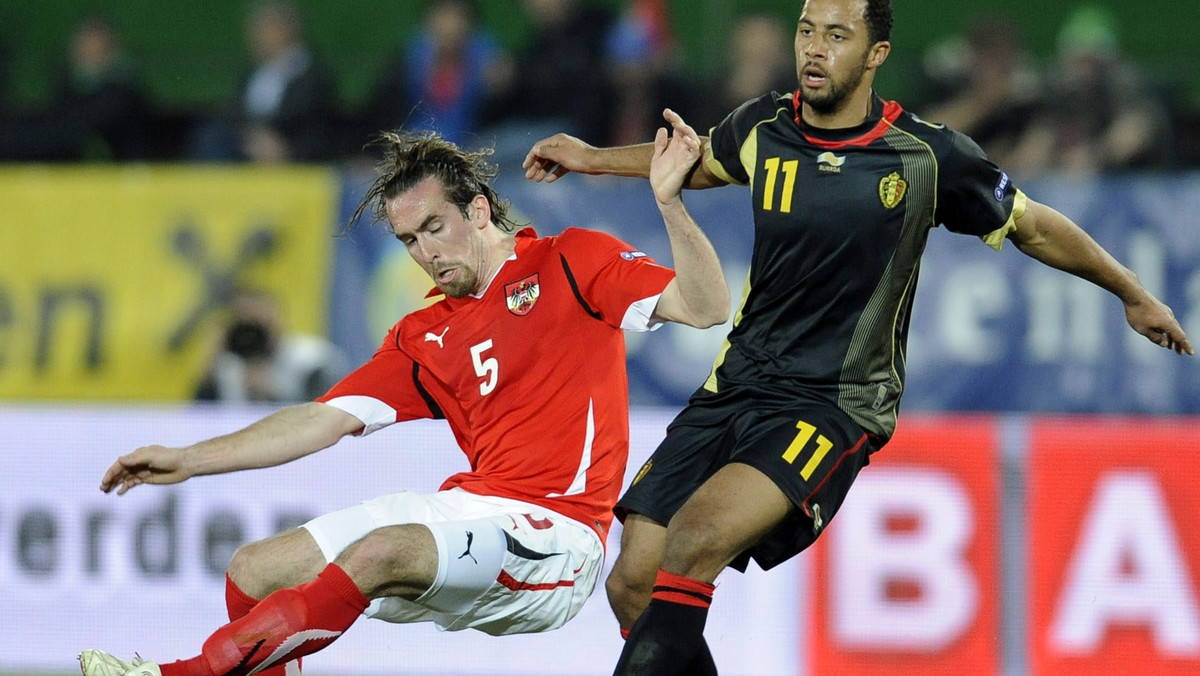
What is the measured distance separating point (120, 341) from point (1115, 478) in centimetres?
617

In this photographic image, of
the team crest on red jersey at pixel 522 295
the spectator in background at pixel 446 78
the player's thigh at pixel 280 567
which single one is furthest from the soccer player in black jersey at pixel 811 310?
the spectator in background at pixel 446 78

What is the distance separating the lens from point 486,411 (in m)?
5.12

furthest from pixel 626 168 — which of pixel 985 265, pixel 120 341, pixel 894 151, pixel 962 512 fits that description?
pixel 120 341

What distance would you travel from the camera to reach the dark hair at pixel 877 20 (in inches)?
184

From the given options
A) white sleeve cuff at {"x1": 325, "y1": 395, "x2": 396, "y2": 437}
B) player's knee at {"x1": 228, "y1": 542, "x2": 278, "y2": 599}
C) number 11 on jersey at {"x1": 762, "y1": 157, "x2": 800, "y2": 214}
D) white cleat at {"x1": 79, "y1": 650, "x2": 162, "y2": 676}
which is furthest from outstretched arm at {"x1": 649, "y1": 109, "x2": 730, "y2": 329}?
white cleat at {"x1": 79, "y1": 650, "x2": 162, "y2": 676}

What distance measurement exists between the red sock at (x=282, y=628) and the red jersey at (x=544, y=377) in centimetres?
74

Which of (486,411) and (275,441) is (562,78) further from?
(275,441)

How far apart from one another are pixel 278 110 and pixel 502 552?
6.74 m

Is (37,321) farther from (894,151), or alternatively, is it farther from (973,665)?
(894,151)

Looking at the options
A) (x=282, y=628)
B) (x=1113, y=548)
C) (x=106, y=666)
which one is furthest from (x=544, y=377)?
(x=1113, y=548)

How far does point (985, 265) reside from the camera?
9.50 meters

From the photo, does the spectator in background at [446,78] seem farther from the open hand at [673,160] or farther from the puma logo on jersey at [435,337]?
the open hand at [673,160]

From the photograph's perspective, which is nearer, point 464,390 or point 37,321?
point 464,390

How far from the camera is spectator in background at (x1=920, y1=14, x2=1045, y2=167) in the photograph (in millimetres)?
9805
